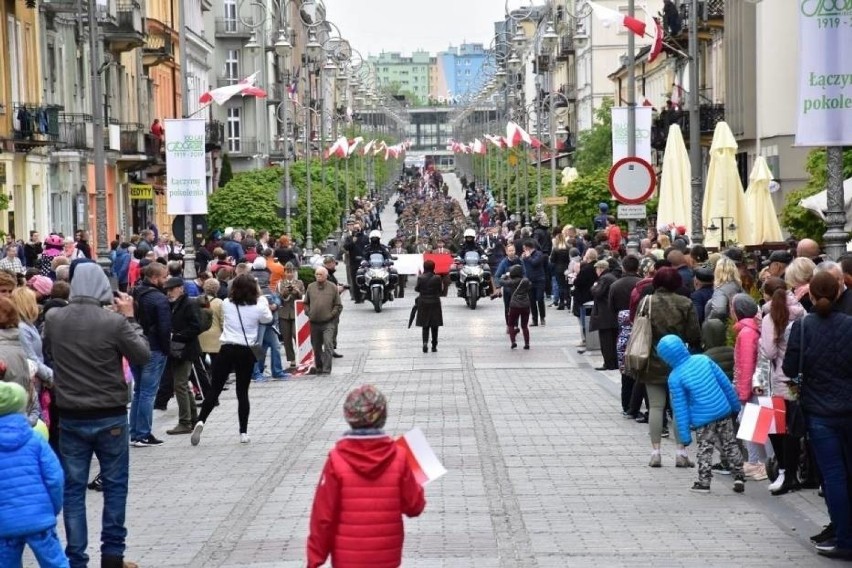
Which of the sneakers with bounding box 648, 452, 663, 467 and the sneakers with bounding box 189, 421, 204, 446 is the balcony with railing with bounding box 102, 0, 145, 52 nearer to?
the sneakers with bounding box 189, 421, 204, 446

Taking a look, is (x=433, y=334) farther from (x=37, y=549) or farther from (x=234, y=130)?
(x=234, y=130)

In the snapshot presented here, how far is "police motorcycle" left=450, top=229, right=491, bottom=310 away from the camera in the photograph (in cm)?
4494

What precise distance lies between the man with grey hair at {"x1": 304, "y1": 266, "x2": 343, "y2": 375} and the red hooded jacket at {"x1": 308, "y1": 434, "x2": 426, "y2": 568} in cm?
1879

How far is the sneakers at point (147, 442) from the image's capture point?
19.2 m

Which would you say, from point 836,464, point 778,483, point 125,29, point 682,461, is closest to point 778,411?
point 778,483

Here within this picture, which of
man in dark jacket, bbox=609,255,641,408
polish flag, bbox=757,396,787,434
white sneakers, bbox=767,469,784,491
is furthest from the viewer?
man in dark jacket, bbox=609,255,641,408

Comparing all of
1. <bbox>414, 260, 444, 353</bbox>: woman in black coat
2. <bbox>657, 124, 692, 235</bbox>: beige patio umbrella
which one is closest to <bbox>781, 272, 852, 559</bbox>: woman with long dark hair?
<bbox>414, 260, 444, 353</bbox>: woman in black coat

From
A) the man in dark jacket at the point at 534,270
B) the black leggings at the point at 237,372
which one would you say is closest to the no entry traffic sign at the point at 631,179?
the man in dark jacket at the point at 534,270

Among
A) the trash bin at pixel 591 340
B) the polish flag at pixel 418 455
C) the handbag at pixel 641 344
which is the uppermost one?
the polish flag at pixel 418 455

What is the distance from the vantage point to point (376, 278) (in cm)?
4456

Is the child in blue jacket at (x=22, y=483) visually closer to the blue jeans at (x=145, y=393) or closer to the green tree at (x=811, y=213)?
the blue jeans at (x=145, y=393)

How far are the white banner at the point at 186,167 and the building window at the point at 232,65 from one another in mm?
73483

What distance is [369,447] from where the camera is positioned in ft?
28.5

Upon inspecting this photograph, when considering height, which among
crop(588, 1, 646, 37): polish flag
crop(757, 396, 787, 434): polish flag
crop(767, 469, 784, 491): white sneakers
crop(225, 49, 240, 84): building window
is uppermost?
crop(225, 49, 240, 84): building window
